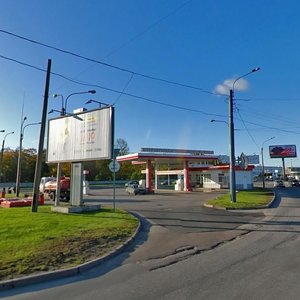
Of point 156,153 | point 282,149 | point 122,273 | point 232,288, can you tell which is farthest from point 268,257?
point 282,149

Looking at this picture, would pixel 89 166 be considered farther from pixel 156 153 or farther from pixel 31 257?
pixel 31 257

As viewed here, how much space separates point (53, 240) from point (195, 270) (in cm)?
453

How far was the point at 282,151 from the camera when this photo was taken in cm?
8956

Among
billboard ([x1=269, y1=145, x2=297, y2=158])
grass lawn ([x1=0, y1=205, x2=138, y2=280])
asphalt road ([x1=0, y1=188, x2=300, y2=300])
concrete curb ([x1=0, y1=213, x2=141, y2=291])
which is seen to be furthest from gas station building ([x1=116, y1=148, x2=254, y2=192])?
billboard ([x1=269, y1=145, x2=297, y2=158])

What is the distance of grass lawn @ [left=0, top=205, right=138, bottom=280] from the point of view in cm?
780

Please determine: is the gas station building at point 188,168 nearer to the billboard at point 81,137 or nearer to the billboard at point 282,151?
the billboard at point 81,137

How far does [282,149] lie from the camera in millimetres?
89875

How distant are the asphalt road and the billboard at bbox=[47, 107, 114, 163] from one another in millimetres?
6683

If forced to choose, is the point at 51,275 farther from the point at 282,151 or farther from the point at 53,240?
the point at 282,151

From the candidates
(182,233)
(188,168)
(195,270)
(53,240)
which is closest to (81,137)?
(182,233)

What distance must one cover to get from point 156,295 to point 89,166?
8915 cm

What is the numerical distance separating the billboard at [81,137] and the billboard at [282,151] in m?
78.6

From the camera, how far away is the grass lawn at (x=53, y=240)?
25.6 feet

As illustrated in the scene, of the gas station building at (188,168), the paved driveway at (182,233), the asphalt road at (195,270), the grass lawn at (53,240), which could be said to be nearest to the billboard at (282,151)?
the gas station building at (188,168)
